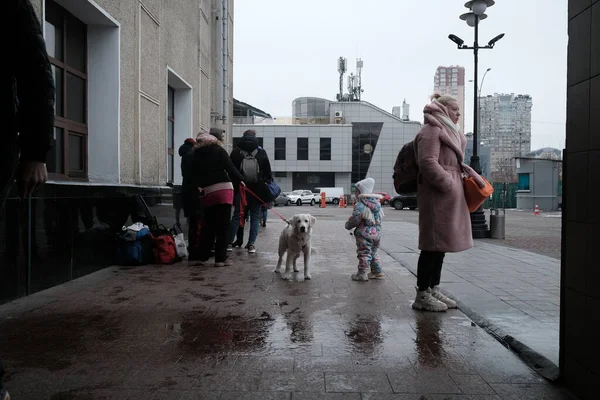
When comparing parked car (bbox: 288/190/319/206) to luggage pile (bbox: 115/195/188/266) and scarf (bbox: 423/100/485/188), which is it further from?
scarf (bbox: 423/100/485/188)

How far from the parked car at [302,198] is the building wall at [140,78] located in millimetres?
35267

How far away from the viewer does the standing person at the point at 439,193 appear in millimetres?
4730

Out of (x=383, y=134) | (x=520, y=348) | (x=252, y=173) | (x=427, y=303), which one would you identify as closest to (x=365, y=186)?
(x=427, y=303)

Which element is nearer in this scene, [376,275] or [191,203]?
[376,275]

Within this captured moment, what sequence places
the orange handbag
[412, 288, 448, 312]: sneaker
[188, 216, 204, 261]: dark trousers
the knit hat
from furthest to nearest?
[188, 216, 204, 261]: dark trousers, the knit hat, [412, 288, 448, 312]: sneaker, the orange handbag

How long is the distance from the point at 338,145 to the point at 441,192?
5315cm

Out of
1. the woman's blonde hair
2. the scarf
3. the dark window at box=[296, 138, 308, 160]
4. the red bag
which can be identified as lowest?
the red bag

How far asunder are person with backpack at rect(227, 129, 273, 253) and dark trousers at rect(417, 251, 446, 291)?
15.2 ft

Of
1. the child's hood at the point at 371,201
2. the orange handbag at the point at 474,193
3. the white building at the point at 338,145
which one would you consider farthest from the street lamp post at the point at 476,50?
the white building at the point at 338,145

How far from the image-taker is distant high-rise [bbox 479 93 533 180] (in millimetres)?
77688

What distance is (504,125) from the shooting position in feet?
262

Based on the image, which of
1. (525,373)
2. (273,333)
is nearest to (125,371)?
(273,333)

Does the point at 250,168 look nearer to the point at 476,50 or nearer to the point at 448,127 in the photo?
the point at 448,127

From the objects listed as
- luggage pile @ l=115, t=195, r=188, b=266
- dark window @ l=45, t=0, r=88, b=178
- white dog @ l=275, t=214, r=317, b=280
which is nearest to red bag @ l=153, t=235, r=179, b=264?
luggage pile @ l=115, t=195, r=188, b=266
